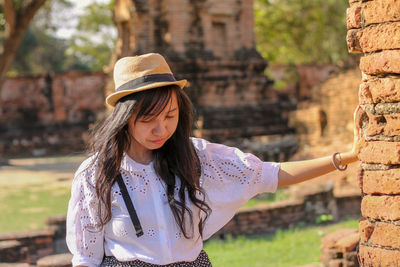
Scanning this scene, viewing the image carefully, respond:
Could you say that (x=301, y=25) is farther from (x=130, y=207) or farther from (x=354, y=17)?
(x=130, y=207)

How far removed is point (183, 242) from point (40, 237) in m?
4.52

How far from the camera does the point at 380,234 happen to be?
214 centimetres

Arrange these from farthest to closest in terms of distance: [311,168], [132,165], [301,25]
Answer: [301,25] < [311,168] < [132,165]

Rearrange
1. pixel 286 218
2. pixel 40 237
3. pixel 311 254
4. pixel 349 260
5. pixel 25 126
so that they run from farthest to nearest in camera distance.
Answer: pixel 25 126, pixel 286 218, pixel 40 237, pixel 311 254, pixel 349 260

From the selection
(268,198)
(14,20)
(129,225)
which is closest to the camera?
(129,225)

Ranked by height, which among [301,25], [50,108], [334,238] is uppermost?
[301,25]

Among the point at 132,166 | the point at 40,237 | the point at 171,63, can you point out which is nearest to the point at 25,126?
the point at 171,63

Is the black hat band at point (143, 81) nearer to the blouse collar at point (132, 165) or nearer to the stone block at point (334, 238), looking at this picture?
the blouse collar at point (132, 165)

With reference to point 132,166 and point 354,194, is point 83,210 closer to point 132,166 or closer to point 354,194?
point 132,166

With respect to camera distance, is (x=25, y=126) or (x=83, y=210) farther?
(x=25, y=126)

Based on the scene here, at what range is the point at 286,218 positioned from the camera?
715 centimetres

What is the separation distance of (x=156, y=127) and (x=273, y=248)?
161 inches

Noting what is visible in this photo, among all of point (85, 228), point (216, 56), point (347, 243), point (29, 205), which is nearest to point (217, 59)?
point (216, 56)

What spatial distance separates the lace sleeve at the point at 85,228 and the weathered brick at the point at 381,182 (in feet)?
3.34
